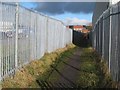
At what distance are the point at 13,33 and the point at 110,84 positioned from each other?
10.4 ft

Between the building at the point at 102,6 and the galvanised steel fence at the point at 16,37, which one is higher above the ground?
the building at the point at 102,6

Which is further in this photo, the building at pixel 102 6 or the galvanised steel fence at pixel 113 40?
the building at pixel 102 6

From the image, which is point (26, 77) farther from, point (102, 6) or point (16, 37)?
point (102, 6)

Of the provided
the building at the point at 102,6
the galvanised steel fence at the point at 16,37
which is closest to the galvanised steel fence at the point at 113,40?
the galvanised steel fence at the point at 16,37

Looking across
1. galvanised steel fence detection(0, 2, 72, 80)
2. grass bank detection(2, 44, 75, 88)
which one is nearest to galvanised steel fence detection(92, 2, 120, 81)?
grass bank detection(2, 44, 75, 88)

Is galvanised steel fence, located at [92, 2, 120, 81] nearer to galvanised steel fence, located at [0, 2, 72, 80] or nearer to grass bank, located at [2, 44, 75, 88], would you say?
grass bank, located at [2, 44, 75, 88]

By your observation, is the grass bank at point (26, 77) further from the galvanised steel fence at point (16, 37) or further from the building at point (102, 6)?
the building at point (102, 6)

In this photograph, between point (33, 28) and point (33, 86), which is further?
point (33, 28)

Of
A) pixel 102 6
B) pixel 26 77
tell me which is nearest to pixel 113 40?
pixel 26 77

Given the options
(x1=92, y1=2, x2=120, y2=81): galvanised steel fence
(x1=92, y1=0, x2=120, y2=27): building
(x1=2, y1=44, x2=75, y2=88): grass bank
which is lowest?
(x1=2, y1=44, x2=75, y2=88): grass bank

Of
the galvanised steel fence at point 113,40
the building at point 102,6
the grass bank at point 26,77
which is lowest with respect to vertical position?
the grass bank at point 26,77

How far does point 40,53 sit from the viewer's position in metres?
19.4

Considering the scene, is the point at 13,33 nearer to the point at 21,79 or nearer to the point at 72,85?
the point at 21,79

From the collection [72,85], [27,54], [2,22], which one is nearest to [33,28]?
[27,54]
